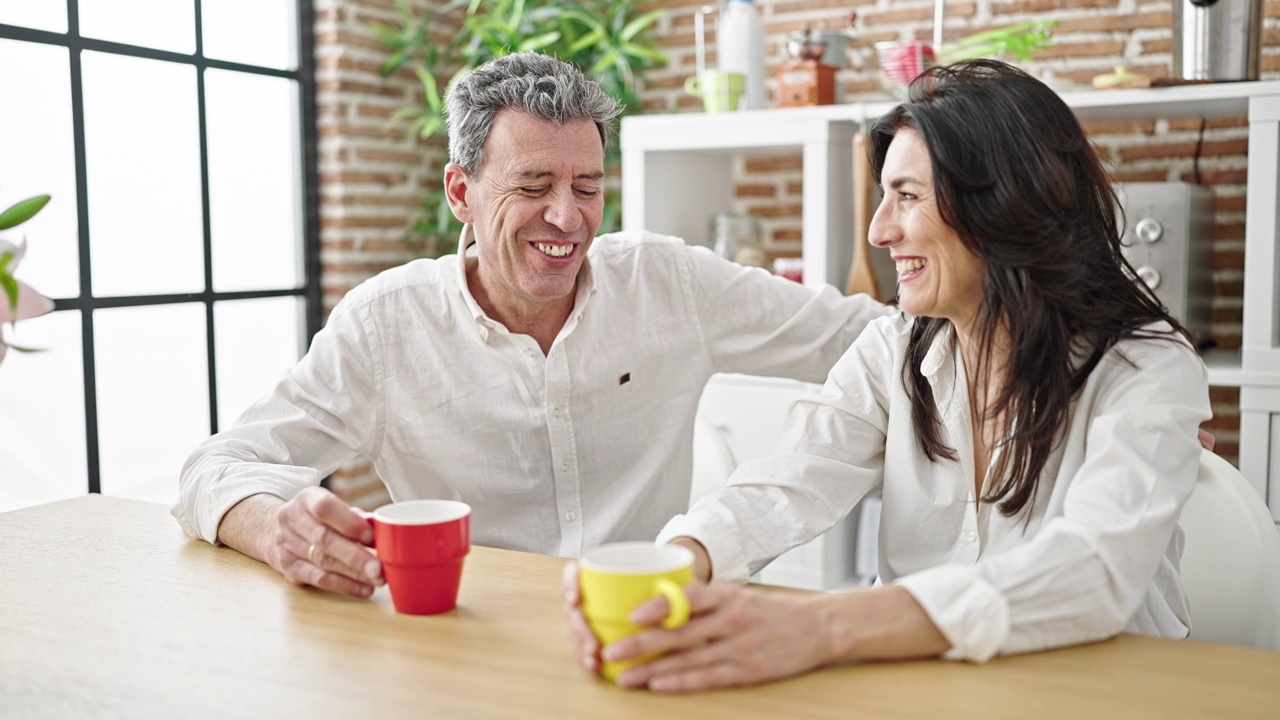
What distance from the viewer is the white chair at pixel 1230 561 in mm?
1522

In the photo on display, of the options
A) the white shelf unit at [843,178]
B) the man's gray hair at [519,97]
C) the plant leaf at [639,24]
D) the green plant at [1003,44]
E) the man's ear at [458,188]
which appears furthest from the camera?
the plant leaf at [639,24]

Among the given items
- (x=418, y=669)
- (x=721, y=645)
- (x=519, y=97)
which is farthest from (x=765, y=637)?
(x=519, y=97)

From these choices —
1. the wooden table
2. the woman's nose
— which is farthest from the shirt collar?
the wooden table

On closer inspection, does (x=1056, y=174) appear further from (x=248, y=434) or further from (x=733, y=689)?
(x=248, y=434)

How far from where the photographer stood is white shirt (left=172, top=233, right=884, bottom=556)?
1939 millimetres

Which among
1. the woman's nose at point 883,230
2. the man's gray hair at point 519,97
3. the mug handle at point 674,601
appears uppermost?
the man's gray hair at point 519,97

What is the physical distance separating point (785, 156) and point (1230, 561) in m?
2.41

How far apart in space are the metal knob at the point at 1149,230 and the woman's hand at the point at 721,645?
201 cm

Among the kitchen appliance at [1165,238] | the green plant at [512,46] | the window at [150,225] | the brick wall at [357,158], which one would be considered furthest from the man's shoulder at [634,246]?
the brick wall at [357,158]

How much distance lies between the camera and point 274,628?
A: 1270 mm

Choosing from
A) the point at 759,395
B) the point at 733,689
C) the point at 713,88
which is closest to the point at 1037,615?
the point at 733,689

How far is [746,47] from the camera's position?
132 inches

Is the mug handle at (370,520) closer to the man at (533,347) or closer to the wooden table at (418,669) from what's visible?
the wooden table at (418,669)

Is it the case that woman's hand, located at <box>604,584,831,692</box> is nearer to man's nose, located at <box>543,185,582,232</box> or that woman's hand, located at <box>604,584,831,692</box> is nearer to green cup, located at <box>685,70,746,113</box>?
man's nose, located at <box>543,185,582,232</box>
